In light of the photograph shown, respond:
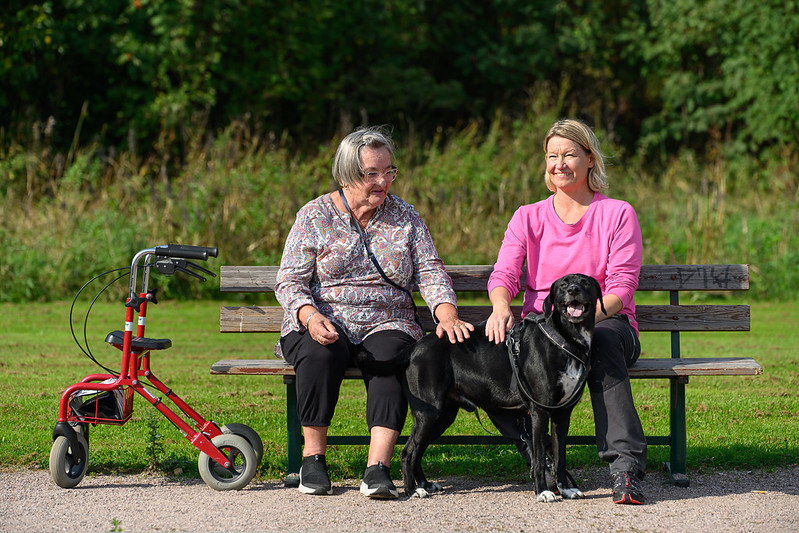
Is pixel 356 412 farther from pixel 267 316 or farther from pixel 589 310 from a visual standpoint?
pixel 589 310

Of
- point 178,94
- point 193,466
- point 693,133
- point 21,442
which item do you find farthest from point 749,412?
point 693,133

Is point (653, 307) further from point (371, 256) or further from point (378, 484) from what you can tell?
point (378, 484)

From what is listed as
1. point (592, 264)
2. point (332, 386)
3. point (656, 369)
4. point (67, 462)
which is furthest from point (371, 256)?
point (67, 462)

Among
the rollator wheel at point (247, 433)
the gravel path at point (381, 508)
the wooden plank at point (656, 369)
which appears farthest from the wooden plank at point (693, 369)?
the rollator wheel at point (247, 433)

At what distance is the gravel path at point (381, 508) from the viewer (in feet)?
12.6

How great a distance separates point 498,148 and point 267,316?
340 inches

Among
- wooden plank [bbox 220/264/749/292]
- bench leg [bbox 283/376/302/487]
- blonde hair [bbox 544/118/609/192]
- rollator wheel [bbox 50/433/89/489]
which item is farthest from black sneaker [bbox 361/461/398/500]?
blonde hair [bbox 544/118/609/192]

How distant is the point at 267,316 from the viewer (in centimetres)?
488

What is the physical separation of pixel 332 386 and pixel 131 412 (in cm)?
87

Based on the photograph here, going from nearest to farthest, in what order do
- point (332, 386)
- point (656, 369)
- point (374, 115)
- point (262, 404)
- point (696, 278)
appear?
point (332, 386), point (656, 369), point (696, 278), point (262, 404), point (374, 115)

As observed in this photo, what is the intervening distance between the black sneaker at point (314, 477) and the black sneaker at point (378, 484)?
181 millimetres

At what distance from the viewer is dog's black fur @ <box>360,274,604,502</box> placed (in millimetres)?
4066

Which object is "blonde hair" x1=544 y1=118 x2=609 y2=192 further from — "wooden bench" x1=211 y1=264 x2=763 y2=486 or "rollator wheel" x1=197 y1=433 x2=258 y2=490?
"rollator wheel" x1=197 y1=433 x2=258 y2=490

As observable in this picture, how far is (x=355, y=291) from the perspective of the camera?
14.7 feet
